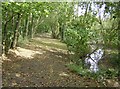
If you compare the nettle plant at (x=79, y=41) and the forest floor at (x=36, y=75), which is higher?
the nettle plant at (x=79, y=41)

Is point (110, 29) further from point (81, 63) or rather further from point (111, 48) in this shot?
point (81, 63)

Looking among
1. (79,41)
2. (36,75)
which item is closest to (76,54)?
(79,41)

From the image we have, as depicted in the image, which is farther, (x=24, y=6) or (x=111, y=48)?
(x=111, y=48)

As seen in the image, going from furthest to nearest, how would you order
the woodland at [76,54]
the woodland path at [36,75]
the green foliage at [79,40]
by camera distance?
the green foliage at [79,40], the woodland at [76,54], the woodland path at [36,75]

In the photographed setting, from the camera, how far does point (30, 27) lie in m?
15.9

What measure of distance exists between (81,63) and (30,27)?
8243 millimetres

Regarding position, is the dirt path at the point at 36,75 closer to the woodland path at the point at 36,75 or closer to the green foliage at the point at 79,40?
the woodland path at the point at 36,75

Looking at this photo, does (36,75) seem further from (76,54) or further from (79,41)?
(76,54)

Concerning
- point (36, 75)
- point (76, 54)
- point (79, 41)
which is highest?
point (79, 41)

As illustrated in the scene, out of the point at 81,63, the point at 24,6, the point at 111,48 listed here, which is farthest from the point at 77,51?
the point at 24,6

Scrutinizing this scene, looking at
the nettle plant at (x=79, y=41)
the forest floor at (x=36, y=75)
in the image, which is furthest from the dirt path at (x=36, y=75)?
the nettle plant at (x=79, y=41)

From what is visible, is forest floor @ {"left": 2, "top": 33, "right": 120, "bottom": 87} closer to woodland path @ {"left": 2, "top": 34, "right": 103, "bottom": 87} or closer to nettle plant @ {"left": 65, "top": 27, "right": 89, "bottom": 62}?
woodland path @ {"left": 2, "top": 34, "right": 103, "bottom": 87}

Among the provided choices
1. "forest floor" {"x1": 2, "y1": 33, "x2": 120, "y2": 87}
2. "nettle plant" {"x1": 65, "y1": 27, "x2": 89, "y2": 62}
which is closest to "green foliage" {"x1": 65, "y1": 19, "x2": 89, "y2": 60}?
"nettle plant" {"x1": 65, "y1": 27, "x2": 89, "y2": 62}

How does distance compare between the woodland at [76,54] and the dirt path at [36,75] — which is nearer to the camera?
the dirt path at [36,75]
